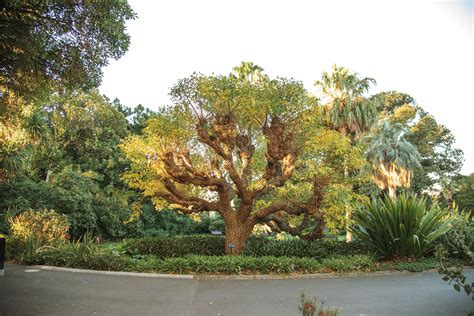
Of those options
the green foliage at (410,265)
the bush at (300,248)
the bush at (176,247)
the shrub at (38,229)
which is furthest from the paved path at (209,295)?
the bush at (176,247)

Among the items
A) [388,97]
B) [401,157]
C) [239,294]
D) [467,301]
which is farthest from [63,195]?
[388,97]

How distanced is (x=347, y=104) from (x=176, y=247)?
14.8m

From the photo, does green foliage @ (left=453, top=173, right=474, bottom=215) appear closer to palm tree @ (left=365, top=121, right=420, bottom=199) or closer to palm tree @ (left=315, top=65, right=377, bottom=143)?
palm tree @ (left=365, top=121, right=420, bottom=199)

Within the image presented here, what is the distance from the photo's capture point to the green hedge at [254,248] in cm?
1219

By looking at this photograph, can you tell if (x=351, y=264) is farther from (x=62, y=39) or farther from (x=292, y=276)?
(x=62, y=39)

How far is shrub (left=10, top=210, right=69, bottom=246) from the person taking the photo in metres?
11.1

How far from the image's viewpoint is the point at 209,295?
729 cm

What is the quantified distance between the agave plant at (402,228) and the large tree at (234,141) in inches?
76.4

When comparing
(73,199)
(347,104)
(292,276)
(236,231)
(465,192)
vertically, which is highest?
(347,104)

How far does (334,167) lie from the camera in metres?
14.4

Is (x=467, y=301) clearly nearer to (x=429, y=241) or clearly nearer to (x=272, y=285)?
(x=272, y=285)

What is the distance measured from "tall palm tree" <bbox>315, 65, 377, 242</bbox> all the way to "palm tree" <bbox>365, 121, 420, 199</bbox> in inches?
53.7

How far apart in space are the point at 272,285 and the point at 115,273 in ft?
12.9

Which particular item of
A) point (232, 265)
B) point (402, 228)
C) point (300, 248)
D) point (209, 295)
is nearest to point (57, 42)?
point (209, 295)
